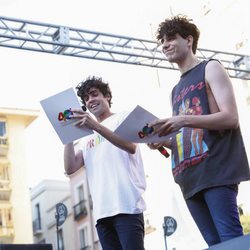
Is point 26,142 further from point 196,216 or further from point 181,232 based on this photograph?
point 196,216

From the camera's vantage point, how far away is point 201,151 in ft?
5.40

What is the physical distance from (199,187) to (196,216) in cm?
10

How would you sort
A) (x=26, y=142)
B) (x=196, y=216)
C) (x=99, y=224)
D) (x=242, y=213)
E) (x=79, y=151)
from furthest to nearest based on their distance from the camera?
1. (x=26, y=142)
2. (x=242, y=213)
3. (x=79, y=151)
4. (x=99, y=224)
5. (x=196, y=216)

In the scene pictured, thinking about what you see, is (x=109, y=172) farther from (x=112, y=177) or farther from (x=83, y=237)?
(x=83, y=237)

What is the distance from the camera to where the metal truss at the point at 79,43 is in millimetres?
5637

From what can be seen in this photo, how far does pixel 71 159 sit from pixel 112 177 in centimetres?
17

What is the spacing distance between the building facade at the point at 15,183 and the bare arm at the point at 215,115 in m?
8.01

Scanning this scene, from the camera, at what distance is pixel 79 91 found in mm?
2080

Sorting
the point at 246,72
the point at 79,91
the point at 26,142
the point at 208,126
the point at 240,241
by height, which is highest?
the point at 26,142

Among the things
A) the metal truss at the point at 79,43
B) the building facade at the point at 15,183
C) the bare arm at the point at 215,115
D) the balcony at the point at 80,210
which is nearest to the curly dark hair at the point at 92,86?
the bare arm at the point at 215,115

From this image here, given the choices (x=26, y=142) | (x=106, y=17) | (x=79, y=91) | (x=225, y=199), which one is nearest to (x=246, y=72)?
(x=106, y=17)

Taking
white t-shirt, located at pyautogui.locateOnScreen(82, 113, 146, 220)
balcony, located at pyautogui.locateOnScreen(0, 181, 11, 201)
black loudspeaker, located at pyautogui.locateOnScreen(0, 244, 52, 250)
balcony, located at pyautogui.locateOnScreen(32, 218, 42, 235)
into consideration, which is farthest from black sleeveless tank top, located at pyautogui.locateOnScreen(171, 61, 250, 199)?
balcony, located at pyautogui.locateOnScreen(32, 218, 42, 235)

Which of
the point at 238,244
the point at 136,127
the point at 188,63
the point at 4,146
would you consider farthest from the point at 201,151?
the point at 4,146

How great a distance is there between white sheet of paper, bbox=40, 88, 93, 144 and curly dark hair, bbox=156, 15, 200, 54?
32 centimetres
